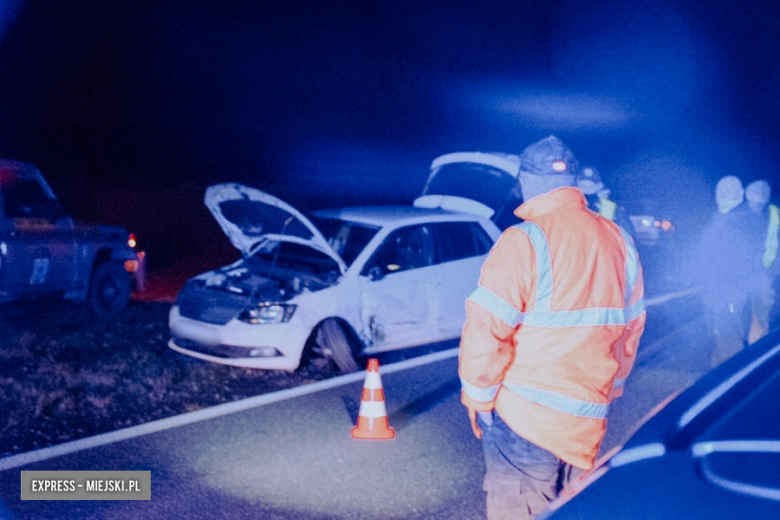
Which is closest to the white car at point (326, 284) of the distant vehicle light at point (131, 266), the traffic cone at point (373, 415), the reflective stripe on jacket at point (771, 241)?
the traffic cone at point (373, 415)

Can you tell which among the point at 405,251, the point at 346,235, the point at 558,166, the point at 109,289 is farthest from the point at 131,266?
the point at 558,166

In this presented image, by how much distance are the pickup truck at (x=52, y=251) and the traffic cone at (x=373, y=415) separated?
5259 mm

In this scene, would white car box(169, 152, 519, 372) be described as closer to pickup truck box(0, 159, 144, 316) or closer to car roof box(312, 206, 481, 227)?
car roof box(312, 206, 481, 227)

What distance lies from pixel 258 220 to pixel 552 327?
564 cm

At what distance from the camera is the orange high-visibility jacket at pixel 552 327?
8.00ft

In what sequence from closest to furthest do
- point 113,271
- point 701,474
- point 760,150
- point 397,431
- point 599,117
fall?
point 701,474, point 397,431, point 113,271, point 599,117, point 760,150

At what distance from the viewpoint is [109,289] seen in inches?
401

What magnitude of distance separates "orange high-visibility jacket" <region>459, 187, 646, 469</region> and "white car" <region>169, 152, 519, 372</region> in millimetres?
4345

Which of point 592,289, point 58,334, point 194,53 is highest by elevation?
point 194,53

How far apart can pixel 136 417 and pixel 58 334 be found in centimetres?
308

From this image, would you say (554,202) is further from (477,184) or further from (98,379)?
(477,184)

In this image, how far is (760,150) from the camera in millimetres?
43812

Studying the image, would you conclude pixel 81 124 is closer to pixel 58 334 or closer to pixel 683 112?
pixel 58 334

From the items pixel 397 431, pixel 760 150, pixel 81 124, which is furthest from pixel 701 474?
pixel 760 150
